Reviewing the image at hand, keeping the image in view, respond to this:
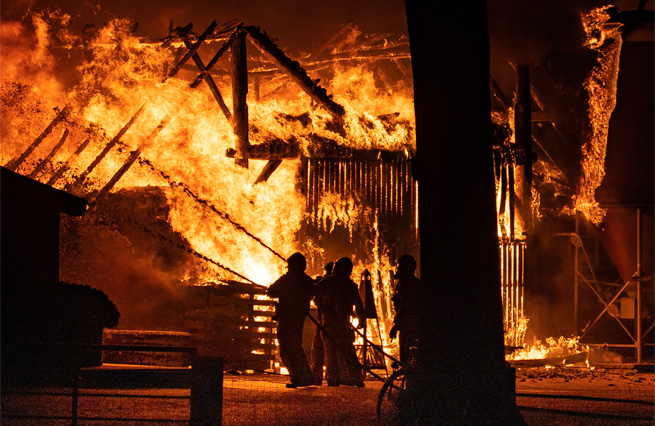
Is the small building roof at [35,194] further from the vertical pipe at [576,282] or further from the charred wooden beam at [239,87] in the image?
the vertical pipe at [576,282]

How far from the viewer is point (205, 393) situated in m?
7.96

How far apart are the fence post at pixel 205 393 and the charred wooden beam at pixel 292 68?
9.10 metres

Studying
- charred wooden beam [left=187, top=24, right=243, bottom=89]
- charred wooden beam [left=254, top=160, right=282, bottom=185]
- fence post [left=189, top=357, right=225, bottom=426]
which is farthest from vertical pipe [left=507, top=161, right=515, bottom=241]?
fence post [left=189, top=357, right=225, bottom=426]

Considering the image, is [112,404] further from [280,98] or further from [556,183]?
[280,98]

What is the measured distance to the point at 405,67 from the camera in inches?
954

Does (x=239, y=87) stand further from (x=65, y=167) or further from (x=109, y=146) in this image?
(x=65, y=167)

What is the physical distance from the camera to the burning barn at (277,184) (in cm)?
1706

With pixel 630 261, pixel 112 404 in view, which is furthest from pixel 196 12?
pixel 112 404

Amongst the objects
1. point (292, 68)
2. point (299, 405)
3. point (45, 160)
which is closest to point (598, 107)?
point (292, 68)

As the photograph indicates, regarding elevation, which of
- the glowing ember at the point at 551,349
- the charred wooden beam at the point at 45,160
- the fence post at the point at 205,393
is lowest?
the glowing ember at the point at 551,349

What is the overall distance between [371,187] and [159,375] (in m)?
6.88

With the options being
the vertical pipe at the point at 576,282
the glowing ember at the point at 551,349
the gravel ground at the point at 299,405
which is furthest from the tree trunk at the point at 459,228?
the vertical pipe at the point at 576,282

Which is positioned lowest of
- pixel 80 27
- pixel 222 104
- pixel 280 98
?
pixel 222 104

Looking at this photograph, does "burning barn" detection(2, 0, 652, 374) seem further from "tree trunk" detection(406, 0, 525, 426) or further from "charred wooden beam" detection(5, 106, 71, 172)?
"tree trunk" detection(406, 0, 525, 426)
